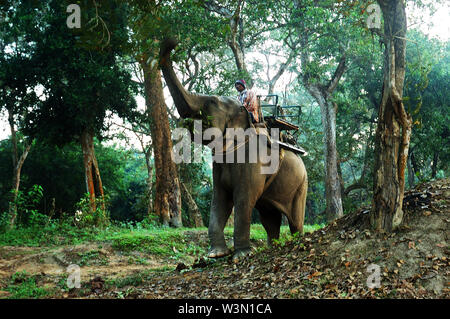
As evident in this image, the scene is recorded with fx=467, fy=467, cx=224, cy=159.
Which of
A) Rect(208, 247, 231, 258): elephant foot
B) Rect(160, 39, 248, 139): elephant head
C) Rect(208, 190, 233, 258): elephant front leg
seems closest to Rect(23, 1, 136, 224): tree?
Rect(208, 190, 233, 258): elephant front leg

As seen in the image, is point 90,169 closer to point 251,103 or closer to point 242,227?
point 251,103

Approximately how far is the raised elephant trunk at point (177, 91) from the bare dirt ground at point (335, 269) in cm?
237

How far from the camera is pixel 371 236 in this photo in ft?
19.0

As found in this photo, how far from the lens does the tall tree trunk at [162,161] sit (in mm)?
15906

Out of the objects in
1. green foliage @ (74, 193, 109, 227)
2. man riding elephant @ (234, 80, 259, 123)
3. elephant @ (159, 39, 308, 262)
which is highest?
man riding elephant @ (234, 80, 259, 123)

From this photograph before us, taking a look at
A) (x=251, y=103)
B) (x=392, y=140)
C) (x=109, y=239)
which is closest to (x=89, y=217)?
(x=109, y=239)

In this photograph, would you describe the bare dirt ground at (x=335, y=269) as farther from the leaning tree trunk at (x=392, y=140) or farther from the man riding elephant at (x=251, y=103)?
the man riding elephant at (x=251, y=103)

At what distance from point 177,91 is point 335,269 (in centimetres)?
315

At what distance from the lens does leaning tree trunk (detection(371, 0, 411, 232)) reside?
585 cm

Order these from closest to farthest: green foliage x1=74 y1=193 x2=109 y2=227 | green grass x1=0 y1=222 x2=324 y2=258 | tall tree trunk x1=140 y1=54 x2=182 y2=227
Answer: green grass x1=0 y1=222 x2=324 y2=258 → green foliage x1=74 y1=193 x2=109 y2=227 → tall tree trunk x1=140 y1=54 x2=182 y2=227

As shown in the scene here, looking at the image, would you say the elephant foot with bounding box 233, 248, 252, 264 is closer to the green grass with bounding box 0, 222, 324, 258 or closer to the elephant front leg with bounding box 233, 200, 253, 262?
the elephant front leg with bounding box 233, 200, 253, 262

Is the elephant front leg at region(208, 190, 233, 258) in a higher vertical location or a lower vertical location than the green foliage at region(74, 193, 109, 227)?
higher
